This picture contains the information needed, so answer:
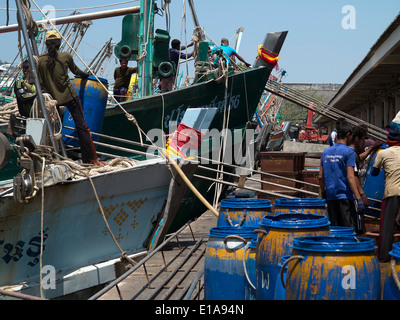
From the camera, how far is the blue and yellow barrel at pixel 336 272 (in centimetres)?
331

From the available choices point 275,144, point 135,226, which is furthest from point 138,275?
point 275,144

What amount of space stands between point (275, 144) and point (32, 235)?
21604 millimetres

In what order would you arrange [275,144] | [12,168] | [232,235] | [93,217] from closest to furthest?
[232,235], [93,217], [12,168], [275,144]

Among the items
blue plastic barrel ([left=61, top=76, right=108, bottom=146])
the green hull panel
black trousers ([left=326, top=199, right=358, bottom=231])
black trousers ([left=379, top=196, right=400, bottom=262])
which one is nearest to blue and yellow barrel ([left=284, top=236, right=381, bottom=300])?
black trousers ([left=379, top=196, right=400, bottom=262])

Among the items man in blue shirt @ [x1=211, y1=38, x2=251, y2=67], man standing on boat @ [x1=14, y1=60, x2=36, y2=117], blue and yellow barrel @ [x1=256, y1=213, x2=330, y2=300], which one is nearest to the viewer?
blue and yellow barrel @ [x1=256, y1=213, x2=330, y2=300]

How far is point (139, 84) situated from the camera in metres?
11.1

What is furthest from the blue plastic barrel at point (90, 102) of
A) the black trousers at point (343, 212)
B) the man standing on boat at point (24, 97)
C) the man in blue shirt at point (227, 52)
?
the man in blue shirt at point (227, 52)

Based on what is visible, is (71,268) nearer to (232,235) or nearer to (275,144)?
(232,235)

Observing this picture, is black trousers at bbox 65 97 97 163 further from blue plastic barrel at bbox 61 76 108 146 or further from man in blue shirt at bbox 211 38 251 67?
man in blue shirt at bbox 211 38 251 67

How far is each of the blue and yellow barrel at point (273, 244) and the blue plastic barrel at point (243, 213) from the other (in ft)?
5.09

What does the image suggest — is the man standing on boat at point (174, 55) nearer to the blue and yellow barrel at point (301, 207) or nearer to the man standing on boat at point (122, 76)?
the man standing on boat at point (122, 76)

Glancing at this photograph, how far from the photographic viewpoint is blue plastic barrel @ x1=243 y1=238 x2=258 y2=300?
14.3ft

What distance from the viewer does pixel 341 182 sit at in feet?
21.0
